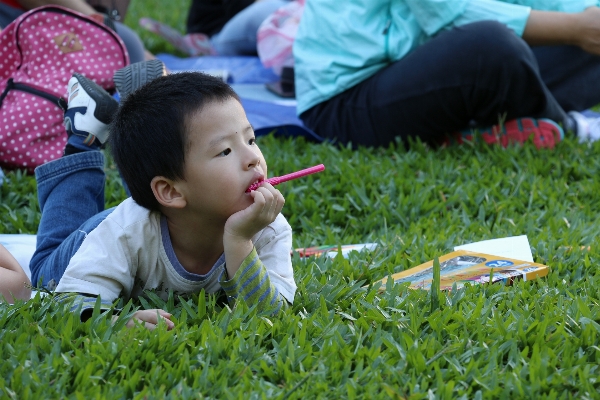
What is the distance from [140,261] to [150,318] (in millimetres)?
206

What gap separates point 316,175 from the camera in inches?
124

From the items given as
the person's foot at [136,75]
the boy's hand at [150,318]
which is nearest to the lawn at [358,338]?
the boy's hand at [150,318]

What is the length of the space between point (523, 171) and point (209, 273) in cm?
171

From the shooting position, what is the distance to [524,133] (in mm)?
3535

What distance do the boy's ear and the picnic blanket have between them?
1.63m

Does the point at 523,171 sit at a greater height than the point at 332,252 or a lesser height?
lesser

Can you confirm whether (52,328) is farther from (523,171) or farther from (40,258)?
(523,171)

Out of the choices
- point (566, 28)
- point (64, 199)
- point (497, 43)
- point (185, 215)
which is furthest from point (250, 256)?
point (566, 28)

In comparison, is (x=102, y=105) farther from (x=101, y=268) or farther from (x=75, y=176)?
(x=101, y=268)

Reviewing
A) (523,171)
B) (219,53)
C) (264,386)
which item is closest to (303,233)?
(523,171)

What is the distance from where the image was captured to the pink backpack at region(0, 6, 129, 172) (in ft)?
10.3

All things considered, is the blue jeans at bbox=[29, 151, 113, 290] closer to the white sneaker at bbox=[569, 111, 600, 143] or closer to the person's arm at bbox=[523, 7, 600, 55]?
the person's arm at bbox=[523, 7, 600, 55]

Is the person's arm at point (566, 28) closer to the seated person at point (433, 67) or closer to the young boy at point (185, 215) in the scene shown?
the seated person at point (433, 67)

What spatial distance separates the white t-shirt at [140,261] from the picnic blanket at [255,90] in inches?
63.2
